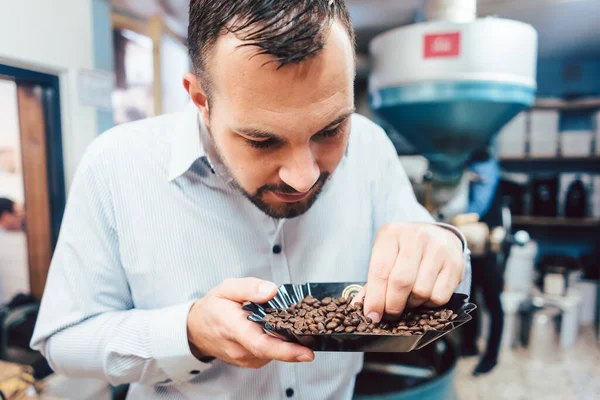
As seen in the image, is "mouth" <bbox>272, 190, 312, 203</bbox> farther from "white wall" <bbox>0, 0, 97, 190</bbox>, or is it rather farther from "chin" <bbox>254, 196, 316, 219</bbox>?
"white wall" <bbox>0, 0, 97, 190</bbox>

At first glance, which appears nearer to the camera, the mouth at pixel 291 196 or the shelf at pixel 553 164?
the mouth at pixel 291 196

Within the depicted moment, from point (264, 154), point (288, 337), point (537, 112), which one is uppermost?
point (537, 112)

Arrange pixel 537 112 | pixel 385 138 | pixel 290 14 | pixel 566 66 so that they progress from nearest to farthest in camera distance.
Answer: pixel 290 14 → pixel 385 138 → pixel 566 66 → pixel 537 112

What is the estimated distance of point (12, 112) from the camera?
37.1 inches

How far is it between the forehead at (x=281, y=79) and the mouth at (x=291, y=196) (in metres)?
0.17

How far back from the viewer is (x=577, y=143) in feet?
11.7

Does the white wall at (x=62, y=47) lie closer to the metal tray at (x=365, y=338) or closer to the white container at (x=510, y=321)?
the metal tray at (x=365, y=338)

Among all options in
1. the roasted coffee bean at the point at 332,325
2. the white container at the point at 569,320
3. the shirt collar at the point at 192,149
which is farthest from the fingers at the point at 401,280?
the white container at the point at 569,320

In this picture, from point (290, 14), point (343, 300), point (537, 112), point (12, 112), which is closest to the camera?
point (290, 14)

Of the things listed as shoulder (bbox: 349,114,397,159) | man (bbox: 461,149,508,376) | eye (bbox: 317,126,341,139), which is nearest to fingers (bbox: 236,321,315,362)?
eye (bbox: 317,126,341,139)

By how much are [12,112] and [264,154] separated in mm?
663

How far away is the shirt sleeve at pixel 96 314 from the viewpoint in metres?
0.86

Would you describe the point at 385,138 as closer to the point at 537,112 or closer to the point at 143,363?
the point at 143,363

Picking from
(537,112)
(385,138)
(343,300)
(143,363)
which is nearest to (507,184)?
(537,112)
